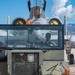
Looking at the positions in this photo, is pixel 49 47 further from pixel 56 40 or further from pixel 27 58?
pixel 27 58

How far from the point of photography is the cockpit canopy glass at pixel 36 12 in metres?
17.6

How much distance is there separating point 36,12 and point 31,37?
409 inches

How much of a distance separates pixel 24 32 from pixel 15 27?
0.29 meters

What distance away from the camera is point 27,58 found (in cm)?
714

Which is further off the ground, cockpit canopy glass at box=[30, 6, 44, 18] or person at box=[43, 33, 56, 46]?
cockpit canopy glass at box=[30, 6, 44, 18]

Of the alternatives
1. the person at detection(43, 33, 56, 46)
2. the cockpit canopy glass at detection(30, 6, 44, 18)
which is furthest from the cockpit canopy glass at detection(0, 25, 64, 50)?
the cockpit canopy glass at detection(30, 6, 44, 18)

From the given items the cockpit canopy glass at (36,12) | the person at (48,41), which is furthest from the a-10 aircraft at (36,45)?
the cockpit canopy glass at (36,12)

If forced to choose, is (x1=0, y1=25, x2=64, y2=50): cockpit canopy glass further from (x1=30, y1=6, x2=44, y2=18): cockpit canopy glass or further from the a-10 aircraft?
(x1=30, y1=6, x2=44, y2=18): cockpit canopy glass

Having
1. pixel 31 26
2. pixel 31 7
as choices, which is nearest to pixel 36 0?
pixel 31 7

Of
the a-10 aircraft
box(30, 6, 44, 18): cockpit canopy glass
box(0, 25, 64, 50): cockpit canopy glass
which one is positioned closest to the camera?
the a-10 aircraft

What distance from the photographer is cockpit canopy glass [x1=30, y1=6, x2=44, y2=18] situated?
17.6 meters

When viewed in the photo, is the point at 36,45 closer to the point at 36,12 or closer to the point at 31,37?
the point at 31,37

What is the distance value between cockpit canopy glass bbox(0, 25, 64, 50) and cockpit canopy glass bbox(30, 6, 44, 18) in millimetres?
9828

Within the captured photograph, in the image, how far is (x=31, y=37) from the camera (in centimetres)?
779
